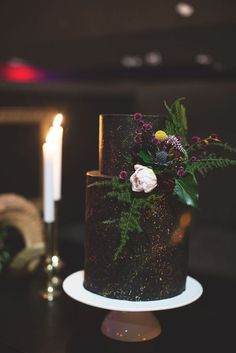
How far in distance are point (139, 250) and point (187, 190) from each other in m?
0.15

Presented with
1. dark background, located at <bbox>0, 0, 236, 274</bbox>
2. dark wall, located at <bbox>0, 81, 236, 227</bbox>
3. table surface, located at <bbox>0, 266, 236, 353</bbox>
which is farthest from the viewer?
dark wall, located at <bbox>0, 81, 236, 227</bbox>

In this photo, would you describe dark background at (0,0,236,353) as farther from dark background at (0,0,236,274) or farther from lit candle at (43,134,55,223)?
lit candle at (43,134,55,223)

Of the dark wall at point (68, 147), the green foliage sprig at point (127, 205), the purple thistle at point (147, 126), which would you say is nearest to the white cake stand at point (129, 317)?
the green foliage sprig at point (127, 205)

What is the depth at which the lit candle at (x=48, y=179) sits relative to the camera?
1168 millimetres

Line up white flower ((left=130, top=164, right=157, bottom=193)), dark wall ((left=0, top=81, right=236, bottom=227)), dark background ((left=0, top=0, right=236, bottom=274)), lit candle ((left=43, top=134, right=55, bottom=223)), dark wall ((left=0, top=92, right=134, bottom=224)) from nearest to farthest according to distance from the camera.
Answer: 1. white flower ((left=130, top=164, right=157, bottom=193))
2. lit candle ((left=43, top=134, right=55, bottom=223))
3. dark background ((left=0, top=0, right=236, bottom=274))
4. dark wall ((left=0, top=81, right=236, bottom=227))
5. dark wall ((left=0, top=92, right=134, bottom=224))

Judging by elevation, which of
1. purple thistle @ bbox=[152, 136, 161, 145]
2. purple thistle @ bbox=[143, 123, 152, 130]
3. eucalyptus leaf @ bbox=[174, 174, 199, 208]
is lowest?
eucalyptus leaf @ bbox=[174, 174, 199, 208]

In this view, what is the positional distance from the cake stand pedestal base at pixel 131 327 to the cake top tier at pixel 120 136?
31 cm

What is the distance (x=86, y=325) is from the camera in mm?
1127

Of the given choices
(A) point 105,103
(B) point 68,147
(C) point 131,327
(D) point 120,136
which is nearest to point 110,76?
(A) point 105,103

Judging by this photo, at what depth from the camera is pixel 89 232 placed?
1025mm

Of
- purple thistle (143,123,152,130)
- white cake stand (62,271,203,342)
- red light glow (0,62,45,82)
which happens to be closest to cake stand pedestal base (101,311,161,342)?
white cake stand (62,271,203,342)

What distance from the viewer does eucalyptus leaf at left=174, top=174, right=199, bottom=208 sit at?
0.93m

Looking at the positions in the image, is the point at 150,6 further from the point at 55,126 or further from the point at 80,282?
the point at 80,282

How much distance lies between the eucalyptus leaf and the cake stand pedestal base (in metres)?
0.28
